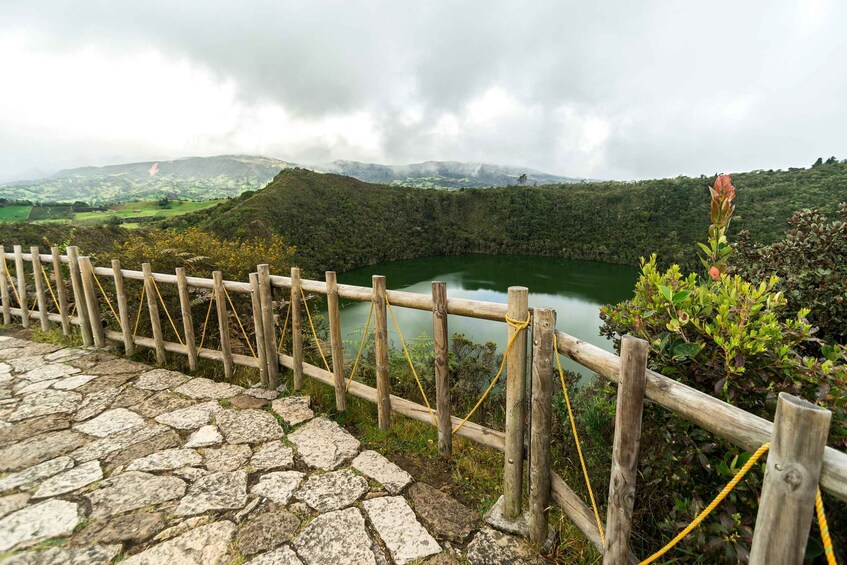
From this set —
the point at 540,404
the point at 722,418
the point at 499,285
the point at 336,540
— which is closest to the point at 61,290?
the point at 336,540

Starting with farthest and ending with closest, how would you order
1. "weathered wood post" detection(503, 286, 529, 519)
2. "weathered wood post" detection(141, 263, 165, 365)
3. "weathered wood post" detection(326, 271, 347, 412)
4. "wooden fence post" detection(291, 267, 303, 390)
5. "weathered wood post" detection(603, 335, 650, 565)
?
"weathered wood post" detection(141, 263, 165, 365)
"wooden fence post" detection(291, 267, 303, 390)
"weathered wood post" detection(326, 271, 347, 412)
"weathered wood post" detection(503, 286, 529, 519)
"weathered wood post" detection(603, 335, 650, 565)

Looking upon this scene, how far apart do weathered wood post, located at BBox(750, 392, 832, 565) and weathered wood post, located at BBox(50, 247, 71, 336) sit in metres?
7.00

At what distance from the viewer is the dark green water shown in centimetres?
1508

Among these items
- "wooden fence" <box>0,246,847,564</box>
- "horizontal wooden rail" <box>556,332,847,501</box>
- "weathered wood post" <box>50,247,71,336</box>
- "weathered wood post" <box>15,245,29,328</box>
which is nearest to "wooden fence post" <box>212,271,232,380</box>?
"wooden fence" <box>0,246,847,564</box>

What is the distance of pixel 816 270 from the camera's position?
2.49 meters

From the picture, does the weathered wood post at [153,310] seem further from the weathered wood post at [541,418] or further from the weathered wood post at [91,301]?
the weathered wood post at [541,418]

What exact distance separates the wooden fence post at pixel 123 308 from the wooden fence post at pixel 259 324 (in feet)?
6.38

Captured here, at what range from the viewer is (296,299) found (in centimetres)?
352

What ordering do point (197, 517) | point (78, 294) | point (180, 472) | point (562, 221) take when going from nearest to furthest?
point (197, 517) → point (180, 472) → point (78, 294) → point (562, 221)

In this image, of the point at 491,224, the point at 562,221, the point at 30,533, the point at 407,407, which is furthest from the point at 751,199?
the point at 30,533

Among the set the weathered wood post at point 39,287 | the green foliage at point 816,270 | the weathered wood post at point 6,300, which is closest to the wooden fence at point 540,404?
the weathered wood post at point 39,287

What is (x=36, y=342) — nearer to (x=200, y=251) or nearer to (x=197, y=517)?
(x=200, y=251)

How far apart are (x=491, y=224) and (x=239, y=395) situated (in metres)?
54.9

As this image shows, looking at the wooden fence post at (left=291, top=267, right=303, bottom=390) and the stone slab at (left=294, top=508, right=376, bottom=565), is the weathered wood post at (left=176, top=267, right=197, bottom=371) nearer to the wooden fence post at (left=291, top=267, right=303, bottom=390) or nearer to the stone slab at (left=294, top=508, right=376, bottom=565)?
the wooden fence post at (left=291, top=267, right=303, bottom=390)
